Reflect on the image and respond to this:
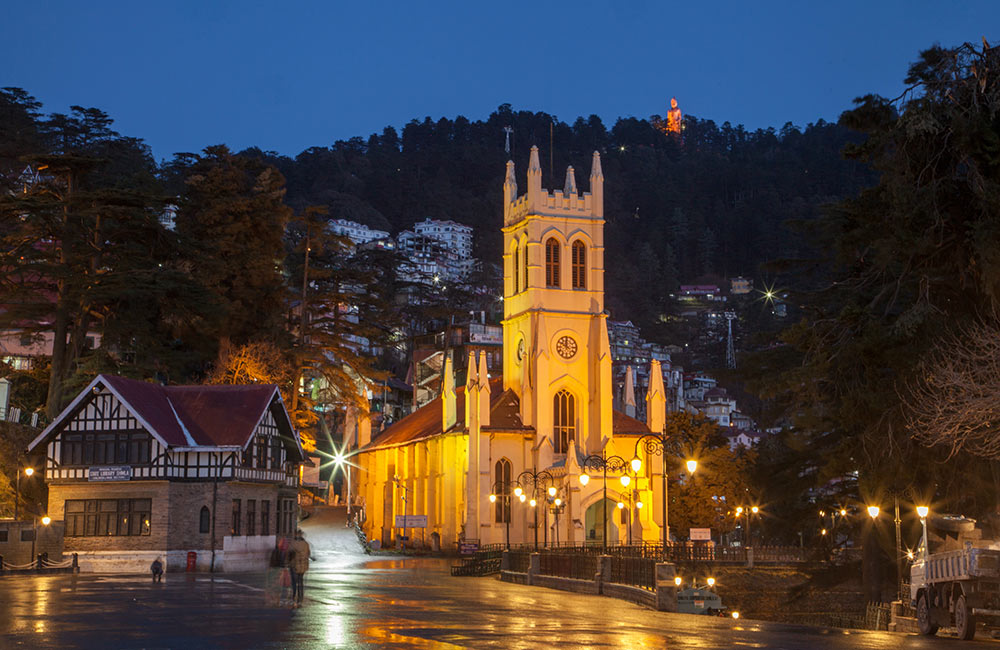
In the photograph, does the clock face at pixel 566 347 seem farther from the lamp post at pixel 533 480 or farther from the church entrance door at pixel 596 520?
the church entrance door at pixel 596 520

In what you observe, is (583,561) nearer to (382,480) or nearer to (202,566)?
(202,566)

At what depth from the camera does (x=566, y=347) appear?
242 ft

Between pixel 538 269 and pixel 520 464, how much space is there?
12.5m

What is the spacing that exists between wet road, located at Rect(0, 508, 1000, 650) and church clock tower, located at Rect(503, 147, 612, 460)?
38.5 m

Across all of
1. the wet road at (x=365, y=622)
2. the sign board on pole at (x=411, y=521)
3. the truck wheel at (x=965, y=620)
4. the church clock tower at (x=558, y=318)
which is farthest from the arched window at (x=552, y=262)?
the truck wheel at (x=965, y=620)

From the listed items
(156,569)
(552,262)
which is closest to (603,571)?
Answer: (156,569)

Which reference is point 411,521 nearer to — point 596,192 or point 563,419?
point 563,419

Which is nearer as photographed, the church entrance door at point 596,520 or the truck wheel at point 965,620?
the truck wheel at point 965,620

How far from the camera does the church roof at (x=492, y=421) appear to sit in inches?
2827

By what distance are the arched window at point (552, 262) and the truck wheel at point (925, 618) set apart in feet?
172

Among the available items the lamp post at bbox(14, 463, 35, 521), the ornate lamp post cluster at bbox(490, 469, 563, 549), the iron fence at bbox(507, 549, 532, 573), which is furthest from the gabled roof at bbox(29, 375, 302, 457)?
the ornate lamp post cluster at bbox(490, 469, 563, 549)

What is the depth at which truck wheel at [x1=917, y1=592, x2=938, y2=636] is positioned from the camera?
21.9 m

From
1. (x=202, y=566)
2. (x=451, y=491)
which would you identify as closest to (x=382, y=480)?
(x=451, y=491)

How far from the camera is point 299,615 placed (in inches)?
861
